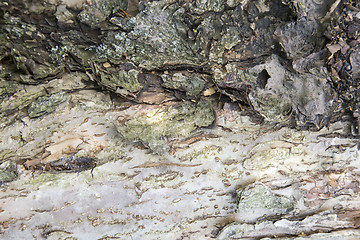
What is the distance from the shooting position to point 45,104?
1348 mm

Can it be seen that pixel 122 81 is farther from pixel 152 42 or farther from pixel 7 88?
pixel 7 88

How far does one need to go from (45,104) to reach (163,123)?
1.89 feet

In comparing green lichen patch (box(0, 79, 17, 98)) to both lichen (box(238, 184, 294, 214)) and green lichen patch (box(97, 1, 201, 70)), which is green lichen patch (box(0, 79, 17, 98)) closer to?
green lichen patch (box(97, 1, 201, 70))

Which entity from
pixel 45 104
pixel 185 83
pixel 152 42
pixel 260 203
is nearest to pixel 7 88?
pixel 45 104

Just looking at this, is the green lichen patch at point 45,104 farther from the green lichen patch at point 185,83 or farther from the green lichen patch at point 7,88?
the green lichen patch at point 185,83

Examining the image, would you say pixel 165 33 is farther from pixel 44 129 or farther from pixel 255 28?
pixel 44 129

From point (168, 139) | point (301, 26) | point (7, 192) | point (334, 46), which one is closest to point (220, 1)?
point (301, 26)

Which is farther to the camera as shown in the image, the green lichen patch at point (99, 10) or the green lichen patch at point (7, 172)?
the green lichen patch at point (7, 172)

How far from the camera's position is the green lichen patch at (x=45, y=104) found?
134 cm

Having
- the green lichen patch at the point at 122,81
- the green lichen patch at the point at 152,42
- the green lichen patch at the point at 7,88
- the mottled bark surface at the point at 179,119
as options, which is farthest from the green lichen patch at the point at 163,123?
the green lichen patch at the point at 7,88

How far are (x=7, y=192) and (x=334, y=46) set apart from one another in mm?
1585

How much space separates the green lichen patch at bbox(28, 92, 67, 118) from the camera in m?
1.34

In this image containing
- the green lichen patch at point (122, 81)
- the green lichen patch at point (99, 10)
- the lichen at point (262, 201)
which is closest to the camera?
the green lichen patch at point (99, 10)

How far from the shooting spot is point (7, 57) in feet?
4.11
